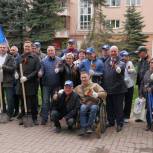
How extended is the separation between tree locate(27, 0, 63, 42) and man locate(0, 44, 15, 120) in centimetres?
2248

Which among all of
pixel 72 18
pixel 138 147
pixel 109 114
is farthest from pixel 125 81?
pixel 72 18

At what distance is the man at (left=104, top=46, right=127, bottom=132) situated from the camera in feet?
30.4

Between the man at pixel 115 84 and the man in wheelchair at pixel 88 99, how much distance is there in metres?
0.43

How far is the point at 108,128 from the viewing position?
9570 mm

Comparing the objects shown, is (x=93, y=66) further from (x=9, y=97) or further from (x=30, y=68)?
(x=9, y=97)

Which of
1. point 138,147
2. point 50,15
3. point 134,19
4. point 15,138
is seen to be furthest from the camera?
point 134,19

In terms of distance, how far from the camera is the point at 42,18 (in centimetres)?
3312

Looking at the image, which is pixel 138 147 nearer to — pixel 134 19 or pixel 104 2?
pixel 104 2

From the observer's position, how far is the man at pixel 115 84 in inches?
365

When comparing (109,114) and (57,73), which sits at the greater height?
(57,73)

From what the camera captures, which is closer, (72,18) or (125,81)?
(125,81)

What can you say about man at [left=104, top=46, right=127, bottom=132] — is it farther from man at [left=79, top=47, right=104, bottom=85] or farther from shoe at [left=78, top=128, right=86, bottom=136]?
shoe at [left=78, top=128, right=86, bottom=136]

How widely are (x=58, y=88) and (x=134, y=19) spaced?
98.8 ft

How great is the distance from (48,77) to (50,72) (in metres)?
0.13
